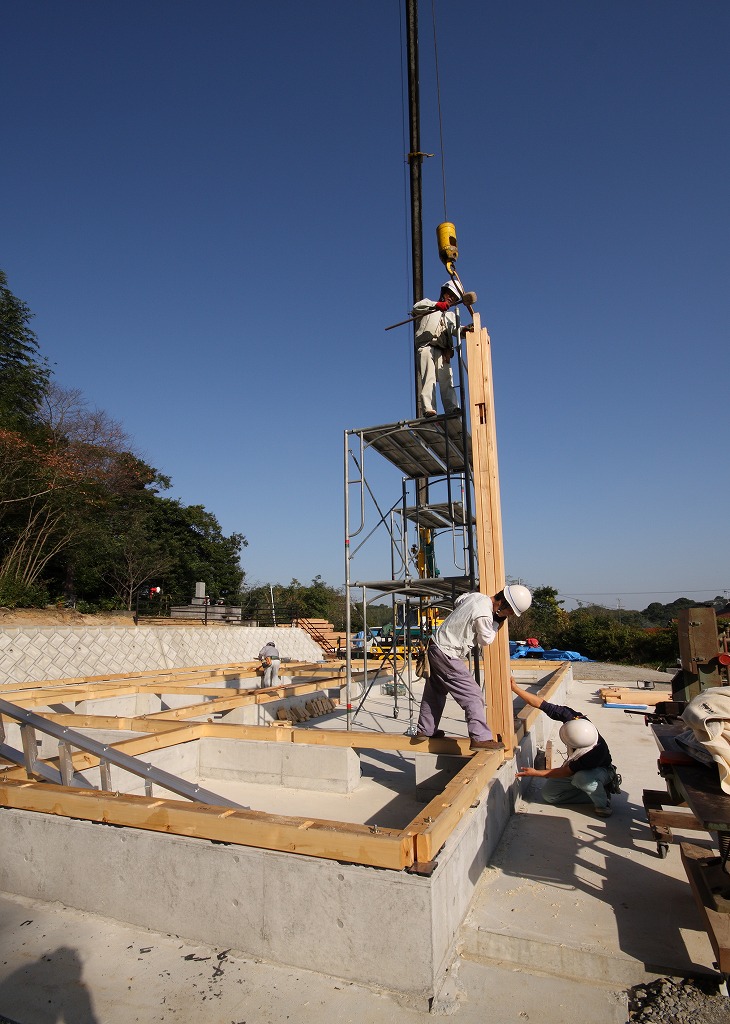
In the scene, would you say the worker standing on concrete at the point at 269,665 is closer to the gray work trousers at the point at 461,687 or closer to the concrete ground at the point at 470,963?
the gray work trousers at the point at 461,687

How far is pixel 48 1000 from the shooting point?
2277mm

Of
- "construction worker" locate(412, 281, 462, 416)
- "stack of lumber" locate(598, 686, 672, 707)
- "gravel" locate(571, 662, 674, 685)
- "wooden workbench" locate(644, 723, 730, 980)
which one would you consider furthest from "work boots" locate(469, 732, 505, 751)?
"gravel" locate(571, 662, 674, 685)

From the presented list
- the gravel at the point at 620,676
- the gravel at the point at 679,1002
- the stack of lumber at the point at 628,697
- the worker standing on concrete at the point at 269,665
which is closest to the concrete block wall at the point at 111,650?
the worker standing on concrete at the point at 269,665

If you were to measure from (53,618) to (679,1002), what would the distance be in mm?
15466

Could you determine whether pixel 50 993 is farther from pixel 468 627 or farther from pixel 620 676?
pixel 620 676

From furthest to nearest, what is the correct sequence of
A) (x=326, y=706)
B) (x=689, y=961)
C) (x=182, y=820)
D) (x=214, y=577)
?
(x=214, y=577)
(x=326, y=706)
(x=182, y=820)
(x=689, y=961)

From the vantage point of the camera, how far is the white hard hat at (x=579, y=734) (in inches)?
158

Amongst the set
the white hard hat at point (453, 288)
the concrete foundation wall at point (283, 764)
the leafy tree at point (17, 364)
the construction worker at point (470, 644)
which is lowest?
the concrete foundation wall at point (283, 764)

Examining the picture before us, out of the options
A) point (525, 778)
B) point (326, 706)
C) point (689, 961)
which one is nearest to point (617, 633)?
point (326, 706)

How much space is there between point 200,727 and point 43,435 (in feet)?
50.4

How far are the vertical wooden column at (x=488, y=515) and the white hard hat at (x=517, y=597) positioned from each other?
0.27 meters

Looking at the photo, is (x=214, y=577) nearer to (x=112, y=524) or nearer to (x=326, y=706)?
(x=112, y=524)

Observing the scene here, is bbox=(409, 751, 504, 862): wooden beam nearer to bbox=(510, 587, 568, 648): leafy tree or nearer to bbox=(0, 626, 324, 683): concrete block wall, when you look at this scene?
bbox=(0, 626, 324, 683): concrete block wall

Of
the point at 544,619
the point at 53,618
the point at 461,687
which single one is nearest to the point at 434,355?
the point at 461,687
